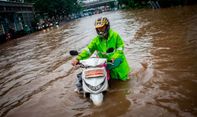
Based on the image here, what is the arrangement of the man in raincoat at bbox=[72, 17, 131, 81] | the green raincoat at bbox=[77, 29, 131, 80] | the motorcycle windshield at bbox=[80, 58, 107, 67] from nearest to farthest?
the motorcycle windshield at bbox=[80, 58, 107, 67], the man in raincoat at bbox=[72, 17, 131, 81], the green raincoat at bbox=[77, 29, 131, 80]

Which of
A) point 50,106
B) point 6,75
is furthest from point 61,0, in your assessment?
point 50,106

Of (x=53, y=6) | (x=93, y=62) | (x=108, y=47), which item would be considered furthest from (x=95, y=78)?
(x=53, y=6)

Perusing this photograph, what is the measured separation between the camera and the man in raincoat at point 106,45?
498 centimetres

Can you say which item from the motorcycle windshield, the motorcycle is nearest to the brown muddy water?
the motorcycle

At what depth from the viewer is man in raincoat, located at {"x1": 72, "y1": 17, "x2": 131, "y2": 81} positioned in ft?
16.3

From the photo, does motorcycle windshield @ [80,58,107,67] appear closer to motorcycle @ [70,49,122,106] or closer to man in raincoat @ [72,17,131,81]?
motorcycle @ [70,49,122,106]

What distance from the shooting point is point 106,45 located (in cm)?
538

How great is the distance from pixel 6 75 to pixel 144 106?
6586 millimetres

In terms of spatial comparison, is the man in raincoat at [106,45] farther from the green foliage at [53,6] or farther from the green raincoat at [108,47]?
the green foliage at [53,6]

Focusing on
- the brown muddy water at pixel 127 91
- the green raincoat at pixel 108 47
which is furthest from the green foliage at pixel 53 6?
the green raincoat at pixel 108 47

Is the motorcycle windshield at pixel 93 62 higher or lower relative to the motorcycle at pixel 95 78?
higher

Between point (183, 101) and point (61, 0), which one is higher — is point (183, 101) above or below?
below

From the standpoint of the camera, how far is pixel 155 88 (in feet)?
17.3

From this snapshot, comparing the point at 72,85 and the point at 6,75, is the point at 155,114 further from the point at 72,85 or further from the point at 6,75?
the point at 6,75
